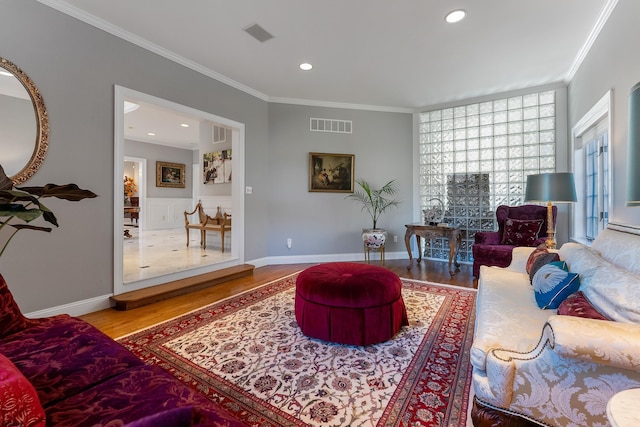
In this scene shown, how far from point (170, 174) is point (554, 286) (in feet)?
31.3

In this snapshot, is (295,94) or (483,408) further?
(295,94)

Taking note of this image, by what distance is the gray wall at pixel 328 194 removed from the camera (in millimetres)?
4781

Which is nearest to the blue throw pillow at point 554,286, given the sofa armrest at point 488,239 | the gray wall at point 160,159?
the sofa armrest at point 488,239

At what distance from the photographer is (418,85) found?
412 centimetres

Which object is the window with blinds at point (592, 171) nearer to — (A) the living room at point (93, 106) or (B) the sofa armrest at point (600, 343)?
(A) the living room at point (93, 106)

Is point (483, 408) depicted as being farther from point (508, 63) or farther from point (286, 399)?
point (508, 63)

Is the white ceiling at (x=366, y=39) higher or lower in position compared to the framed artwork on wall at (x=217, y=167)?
higher

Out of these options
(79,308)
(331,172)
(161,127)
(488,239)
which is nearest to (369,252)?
(331,172)

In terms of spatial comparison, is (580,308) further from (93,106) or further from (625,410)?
(93,106)

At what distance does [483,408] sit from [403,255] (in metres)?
4.13

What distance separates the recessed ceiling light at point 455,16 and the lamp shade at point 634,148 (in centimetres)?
224

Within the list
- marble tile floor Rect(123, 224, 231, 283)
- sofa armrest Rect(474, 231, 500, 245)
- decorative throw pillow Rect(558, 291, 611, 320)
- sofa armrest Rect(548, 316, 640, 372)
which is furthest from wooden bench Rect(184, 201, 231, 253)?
sofa armrest Rect(548, 316, 640, 372)

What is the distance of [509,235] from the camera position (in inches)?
145

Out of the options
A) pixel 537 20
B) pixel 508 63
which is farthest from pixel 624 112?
pixel 508 63
